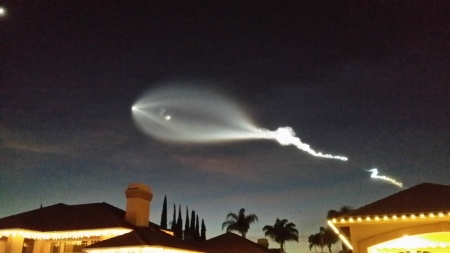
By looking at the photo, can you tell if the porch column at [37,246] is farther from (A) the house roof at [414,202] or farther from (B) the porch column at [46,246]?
(A) the house roof at [414,202]

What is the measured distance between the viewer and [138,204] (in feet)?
91.5

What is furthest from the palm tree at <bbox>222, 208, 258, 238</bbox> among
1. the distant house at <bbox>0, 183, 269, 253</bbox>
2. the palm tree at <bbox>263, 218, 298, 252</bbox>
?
the distant house at <bbox>0, 183, 269, 253</bbox>

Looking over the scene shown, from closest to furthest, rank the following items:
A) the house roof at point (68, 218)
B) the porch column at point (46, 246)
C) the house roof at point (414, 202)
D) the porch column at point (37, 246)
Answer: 1. the house roof at point (414, 202)
2. the house roof at point (68, 218)
3. the porch column at point (37, 246)
4. the porch column at point (46, 246)

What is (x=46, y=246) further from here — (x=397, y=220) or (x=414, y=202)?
(x=414, y=202)

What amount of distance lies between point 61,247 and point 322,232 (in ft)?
195

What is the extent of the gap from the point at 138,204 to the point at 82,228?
12.4ft

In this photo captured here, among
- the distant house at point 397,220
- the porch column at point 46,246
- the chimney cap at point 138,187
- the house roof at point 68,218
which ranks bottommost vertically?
the distant house at point 397,220

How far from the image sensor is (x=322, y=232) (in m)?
77.9

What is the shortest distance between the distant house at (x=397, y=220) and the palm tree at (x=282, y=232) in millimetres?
60263

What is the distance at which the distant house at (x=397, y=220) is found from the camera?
12336 mm

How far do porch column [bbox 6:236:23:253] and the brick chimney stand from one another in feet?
20.3

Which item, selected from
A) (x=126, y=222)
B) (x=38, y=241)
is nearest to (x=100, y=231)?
(x=126, y=222)

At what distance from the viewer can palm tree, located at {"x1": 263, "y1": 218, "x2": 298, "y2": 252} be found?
238 feet

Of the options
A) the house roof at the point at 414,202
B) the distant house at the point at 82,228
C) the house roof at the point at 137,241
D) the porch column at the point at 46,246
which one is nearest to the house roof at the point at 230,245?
the distant house at the point at 82,228
